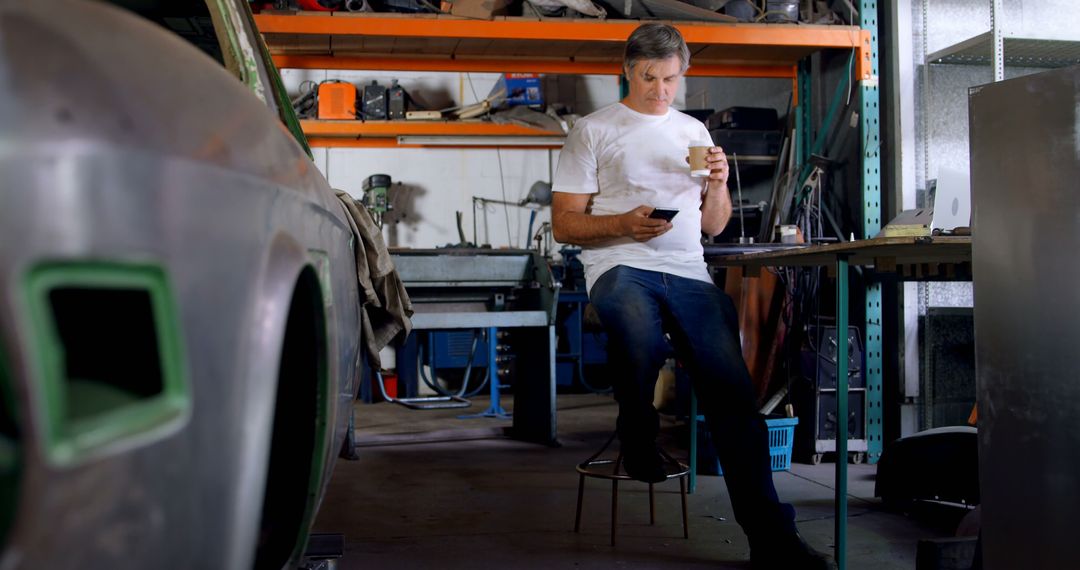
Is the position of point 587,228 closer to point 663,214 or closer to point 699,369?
point 663,214

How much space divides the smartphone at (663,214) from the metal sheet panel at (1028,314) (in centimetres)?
83

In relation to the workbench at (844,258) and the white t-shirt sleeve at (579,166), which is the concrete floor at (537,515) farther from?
the white t-shirt sleeve at (579,166)

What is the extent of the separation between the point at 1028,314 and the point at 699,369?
3.33 ft

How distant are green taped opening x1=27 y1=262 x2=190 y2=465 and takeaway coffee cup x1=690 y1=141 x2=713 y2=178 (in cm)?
196

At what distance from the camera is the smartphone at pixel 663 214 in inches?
93.3

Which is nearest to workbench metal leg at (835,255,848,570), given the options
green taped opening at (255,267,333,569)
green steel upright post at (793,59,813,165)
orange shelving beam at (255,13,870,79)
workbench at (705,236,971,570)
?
workbench at (705,236,971,570)

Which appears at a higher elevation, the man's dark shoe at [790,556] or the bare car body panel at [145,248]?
the bare car body panel at [145,248]

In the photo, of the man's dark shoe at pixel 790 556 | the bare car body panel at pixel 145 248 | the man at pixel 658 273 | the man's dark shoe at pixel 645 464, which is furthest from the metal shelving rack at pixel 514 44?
the bare car body panel at pixel 145 248

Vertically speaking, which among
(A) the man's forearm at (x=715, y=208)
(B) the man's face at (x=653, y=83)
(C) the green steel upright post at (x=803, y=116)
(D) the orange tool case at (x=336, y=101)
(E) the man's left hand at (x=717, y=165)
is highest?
(D) the orange tool case at (x=336, y=101)

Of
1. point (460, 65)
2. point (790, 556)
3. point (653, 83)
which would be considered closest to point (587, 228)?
point (653, 83)

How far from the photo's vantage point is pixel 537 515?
3084 millimetres

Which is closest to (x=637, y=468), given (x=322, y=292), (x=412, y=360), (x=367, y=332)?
(x=367, y=332)

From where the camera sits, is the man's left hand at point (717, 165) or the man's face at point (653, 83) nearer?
the man's left hand at point (717, 165)

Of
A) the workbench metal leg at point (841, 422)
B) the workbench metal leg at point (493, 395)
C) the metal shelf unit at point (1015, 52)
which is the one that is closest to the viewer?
the workbench metal leg at point (841, 422)
